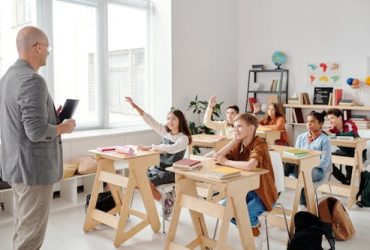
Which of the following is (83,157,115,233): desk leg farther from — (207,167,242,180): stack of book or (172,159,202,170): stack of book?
(207,167,242,180): stack of book

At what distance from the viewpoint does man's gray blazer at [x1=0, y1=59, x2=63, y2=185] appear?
7.31ft

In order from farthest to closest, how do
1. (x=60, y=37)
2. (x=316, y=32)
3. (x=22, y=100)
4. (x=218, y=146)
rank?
(x=316, y=32) < (x=60, y=37) < (x=218, y=146) < (x=22, y=100)

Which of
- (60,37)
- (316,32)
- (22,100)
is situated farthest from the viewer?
(316,32)

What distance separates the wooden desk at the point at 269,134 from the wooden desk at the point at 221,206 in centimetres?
212

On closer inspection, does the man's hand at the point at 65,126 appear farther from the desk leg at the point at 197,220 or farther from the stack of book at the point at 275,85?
the stack of book at the point at 275,85

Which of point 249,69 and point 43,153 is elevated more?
point 249,69

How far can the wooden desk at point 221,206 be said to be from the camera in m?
2.56

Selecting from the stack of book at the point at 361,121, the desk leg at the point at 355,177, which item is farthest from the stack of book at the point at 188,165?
the stack of book at the point at 361,121

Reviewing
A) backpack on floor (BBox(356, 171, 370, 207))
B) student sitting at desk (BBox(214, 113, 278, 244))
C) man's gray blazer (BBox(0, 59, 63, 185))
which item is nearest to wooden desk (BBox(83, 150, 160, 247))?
student sitting at desk (BBox(214, 113, 278, 244))

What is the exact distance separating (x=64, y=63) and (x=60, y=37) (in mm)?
326

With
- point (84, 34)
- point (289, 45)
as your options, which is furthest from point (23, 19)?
point (289, 45)

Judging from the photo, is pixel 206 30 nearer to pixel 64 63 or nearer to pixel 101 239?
pixel 64 63

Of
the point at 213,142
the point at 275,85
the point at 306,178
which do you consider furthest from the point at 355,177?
the point at 275,85

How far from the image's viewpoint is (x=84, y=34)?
207 inches
